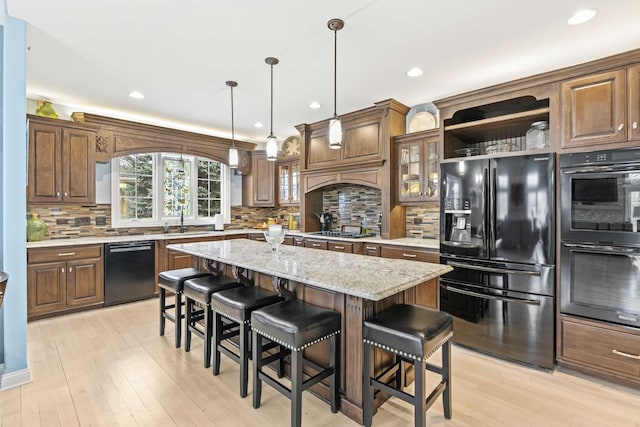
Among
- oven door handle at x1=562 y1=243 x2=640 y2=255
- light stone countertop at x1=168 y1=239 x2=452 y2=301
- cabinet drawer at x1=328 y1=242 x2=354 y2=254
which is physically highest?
oven door handle at x1=562 y1=243 x2=640 y2=255

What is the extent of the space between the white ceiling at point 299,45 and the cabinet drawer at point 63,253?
1.86 m

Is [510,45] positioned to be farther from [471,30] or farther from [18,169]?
[18,169]

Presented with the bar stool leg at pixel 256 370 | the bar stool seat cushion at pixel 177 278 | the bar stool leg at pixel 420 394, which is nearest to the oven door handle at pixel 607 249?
the bar stool leg at pixel 420 394

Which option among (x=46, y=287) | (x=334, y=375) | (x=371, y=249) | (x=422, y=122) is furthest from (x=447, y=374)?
(x=46, y=287)

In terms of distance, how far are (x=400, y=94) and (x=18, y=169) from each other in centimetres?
371

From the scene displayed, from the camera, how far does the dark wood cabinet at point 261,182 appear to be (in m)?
5.93

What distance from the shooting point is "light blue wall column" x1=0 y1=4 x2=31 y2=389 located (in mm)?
2273

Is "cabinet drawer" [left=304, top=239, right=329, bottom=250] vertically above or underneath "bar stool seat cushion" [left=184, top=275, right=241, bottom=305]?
above

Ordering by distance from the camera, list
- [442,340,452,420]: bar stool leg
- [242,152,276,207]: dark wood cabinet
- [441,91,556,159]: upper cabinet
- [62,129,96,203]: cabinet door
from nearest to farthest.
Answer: [442,340,452,420]: bar stool leg < [441,91,556,159]: upper cabinet < [62,129,96,203]: cabinet door < [242,152,276,207]: dark wood cabinet

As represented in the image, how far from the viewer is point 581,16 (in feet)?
7.25

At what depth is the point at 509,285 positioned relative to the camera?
2.72 m

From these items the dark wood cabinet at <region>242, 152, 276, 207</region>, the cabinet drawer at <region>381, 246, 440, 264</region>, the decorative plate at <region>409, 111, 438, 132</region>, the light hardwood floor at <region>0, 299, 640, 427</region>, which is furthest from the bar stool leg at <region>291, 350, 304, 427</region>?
the dark wood cabinet at <region>242, 152, 276, 207</region>

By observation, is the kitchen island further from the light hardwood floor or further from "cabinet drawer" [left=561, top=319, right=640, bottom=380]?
"cabinet drawer" [left=561, top=319, right=640, bottom=380]

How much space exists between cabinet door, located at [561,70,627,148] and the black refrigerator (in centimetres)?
29
